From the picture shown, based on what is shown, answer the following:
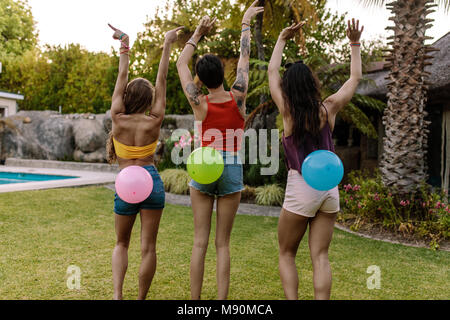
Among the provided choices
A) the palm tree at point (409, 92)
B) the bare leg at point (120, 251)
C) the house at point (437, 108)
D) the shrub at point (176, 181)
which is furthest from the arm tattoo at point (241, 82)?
the shrub at point (176, 181)

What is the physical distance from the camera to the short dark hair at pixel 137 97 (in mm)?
2836

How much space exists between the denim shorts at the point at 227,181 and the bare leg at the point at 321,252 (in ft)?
2.11

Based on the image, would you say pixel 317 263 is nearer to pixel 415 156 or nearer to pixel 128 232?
pixel 128 232

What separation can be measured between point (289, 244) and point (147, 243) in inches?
43.1

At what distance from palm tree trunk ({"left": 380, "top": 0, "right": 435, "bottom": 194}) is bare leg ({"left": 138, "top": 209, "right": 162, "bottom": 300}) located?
15.0ft

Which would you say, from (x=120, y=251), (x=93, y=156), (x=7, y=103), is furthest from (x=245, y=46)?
(x=7, y=103)

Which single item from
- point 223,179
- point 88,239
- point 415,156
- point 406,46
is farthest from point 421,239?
point 88,239

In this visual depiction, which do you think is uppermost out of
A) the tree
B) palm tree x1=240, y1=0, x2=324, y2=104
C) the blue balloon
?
the tree

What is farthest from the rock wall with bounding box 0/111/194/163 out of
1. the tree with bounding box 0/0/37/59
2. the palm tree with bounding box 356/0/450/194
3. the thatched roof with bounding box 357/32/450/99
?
the tree with bounding box 0/0/37/59

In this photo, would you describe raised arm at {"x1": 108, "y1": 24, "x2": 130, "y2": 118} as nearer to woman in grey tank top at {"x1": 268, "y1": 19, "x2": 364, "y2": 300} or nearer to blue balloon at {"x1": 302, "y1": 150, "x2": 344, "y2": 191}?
woman in grey tank top at {"x1": 268, "y1": 19, "x2": 364, "y2": 300}

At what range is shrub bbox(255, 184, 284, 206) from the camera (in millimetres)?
8141

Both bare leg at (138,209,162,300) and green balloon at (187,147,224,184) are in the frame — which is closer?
green balloon at (187,147,224,184)

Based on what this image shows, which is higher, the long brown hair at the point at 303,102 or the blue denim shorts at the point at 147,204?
the long brown hair at the point at 303,102

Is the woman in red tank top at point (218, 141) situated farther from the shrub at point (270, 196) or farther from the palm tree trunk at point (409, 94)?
the shrub at point (270, 196)
